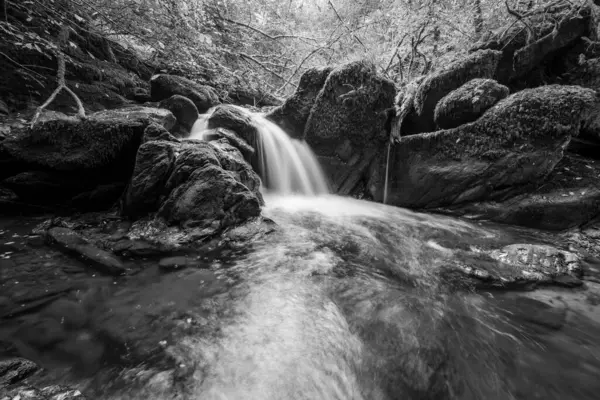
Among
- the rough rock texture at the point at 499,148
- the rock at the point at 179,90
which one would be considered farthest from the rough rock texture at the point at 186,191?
the rock at the point at 179,90

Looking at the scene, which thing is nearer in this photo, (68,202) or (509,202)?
(68,202)

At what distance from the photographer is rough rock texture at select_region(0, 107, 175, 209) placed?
4141 mm

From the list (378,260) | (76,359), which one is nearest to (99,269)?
(76,359)

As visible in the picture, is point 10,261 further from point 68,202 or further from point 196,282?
point 196,282

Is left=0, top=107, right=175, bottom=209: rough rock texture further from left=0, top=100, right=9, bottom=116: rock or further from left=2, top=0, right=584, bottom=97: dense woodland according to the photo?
left=2, top=0, right=584, bottom=97: dense woodland

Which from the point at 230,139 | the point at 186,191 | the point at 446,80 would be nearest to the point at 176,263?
the point at 186,191

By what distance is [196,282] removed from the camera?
2.95 m

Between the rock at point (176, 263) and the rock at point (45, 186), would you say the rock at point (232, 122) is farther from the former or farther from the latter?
the rock at point (176, 263)

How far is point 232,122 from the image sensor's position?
6.93m

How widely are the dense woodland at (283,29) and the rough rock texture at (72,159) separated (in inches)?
69.6

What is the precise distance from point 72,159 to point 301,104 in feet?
18.0

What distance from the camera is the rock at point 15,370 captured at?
1.65m

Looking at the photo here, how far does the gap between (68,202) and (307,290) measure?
171 inches

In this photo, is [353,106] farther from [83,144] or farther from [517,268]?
[83,144]
